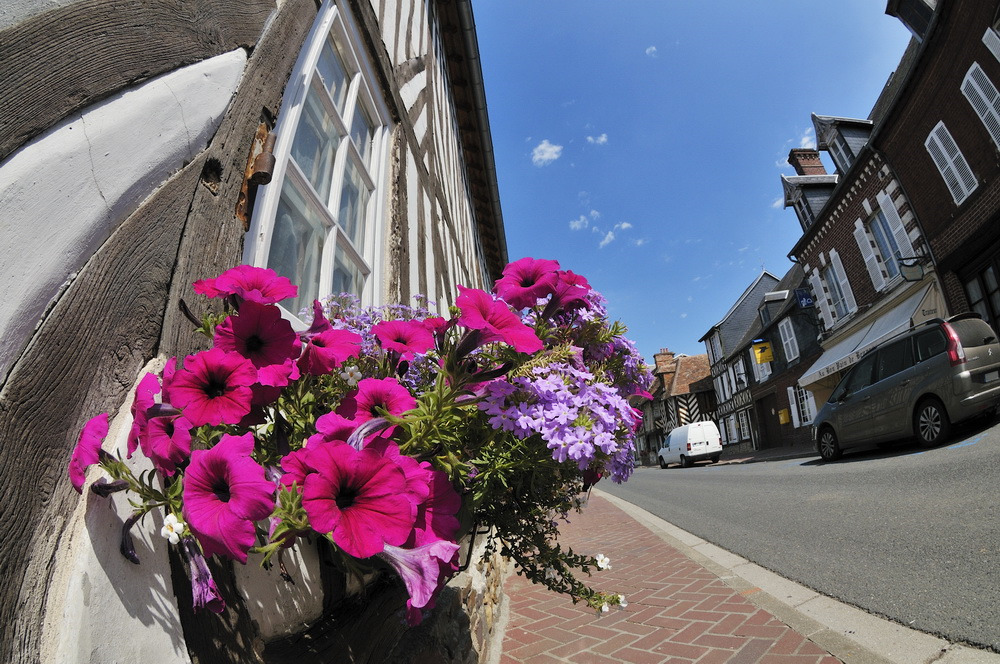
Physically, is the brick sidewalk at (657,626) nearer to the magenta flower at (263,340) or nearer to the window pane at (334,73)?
the magenta flower at (263,340)

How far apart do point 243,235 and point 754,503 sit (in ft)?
22.9

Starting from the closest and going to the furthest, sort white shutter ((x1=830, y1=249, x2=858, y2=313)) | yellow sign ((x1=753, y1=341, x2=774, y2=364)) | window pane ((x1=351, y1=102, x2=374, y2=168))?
1. window pane ((x1=351, y1=102, x2=374, y2=168))
2. white shutter ((x1=830, y1=249, x2=858, y2=313))
3. yellow sign ((x1=753, y1=341, x2=774, y2=364))

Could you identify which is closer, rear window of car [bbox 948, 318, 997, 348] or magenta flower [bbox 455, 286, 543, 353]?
magenta flower [bbox 455, 286, 543, 353]

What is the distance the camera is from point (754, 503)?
268 inches

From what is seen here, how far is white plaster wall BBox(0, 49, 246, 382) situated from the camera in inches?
34.4

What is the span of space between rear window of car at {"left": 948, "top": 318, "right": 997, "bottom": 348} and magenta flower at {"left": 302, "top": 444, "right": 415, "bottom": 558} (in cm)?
826

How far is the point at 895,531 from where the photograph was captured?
395 cm

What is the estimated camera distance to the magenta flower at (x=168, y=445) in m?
0.81

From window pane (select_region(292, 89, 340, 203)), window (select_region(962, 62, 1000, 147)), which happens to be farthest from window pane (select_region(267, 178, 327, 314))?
window (select_region(962, 62, 1000, 147))

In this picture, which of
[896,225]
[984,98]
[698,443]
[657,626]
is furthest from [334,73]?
[698,443]

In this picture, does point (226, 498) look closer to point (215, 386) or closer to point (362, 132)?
point (215, 386)

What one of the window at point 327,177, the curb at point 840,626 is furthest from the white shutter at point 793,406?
the window at point 327,177

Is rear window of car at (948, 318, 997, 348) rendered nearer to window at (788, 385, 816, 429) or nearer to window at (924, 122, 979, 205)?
window at (924, 122, 979, 205)

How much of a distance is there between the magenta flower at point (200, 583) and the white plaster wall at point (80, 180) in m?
0.39
